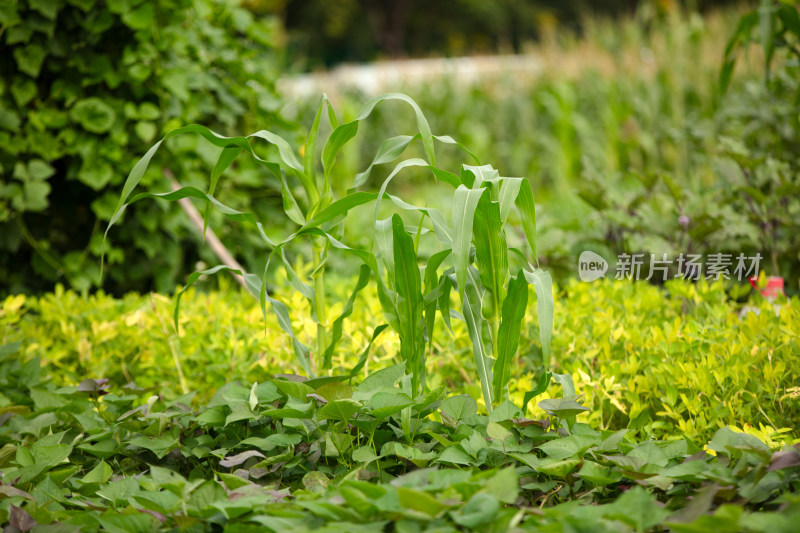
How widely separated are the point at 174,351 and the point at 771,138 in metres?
3.01

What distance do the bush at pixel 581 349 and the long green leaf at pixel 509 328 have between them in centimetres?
17

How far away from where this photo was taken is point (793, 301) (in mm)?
1759

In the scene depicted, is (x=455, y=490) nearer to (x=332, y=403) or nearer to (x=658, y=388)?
(x=332, y=403)

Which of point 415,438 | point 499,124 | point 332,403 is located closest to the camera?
point 332,403

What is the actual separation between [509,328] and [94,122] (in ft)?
6.97

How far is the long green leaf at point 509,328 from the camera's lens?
1.49 meters

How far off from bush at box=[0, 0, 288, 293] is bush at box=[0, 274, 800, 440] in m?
0.57

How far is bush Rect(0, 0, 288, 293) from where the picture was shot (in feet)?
9.18

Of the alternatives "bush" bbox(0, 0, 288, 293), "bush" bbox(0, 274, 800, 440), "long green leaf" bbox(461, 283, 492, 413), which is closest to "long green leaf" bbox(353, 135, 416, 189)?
"long green leaf" bbox(461, 283, 492, 413)

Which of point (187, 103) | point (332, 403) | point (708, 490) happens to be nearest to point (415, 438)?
point (332, 403)

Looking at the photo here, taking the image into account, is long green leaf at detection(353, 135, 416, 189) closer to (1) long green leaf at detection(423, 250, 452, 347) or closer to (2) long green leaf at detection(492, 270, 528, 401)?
(1) long green leaf at detection(423, 250, 452, 347)

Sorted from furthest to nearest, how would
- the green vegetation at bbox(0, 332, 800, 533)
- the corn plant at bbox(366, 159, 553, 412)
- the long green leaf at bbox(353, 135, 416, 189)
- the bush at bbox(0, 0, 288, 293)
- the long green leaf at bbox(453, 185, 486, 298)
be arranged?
1. the bush at bbox(0, 0, 288, 293)
2. the long green leaf at bbox(353, 135, 416, 189)
3. the corn plant at bbox(366, 159, 553, 412)
4. the long green leaf at bbox(453, 185, 486, 298)
5. the green vegetation at bbox(0, 332, 800, 533)

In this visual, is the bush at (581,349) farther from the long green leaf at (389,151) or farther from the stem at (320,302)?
the long green leaf at (389,151)

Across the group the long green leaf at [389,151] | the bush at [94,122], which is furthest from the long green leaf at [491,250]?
the bush at [94,122]
